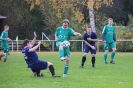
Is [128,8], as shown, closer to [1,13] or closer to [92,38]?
[1,13]

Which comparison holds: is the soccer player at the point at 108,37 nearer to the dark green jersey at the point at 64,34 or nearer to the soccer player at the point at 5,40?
the soccer player at the point at 5,40

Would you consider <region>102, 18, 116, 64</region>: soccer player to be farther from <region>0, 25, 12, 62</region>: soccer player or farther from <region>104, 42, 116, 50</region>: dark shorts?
<region>0, 25, 12, 62</region>: soccer player

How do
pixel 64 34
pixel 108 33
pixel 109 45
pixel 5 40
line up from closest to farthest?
pixel 64 34
pixel 108 33
pixel 109 45
pixel 5 40

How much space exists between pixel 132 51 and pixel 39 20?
17387mm

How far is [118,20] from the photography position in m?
53.0

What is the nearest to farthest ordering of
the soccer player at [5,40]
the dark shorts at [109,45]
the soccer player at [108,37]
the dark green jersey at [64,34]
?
1. the dark green jersey at [64,34]
2. the soccer player at [108,37]
3. the dark shorts at [109,45]
4. the soccer player at [5,40]

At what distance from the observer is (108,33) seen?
74.3 ft

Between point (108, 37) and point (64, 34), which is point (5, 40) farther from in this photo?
point (64, 34)

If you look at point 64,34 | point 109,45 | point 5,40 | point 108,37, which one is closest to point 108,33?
point 108,37

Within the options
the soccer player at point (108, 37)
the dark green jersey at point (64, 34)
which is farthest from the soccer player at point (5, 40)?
the dark green jersey at point (64, 34)

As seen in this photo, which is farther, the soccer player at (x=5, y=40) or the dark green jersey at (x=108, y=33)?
the soccer player at (x=5, y=40)

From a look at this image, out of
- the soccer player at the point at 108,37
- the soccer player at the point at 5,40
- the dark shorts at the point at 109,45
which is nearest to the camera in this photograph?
the soccer player at the point at 108,37

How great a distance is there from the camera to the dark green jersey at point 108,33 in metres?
22.6

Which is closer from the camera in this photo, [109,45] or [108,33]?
[108,33]
